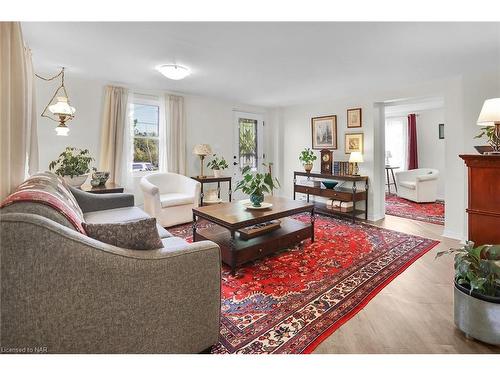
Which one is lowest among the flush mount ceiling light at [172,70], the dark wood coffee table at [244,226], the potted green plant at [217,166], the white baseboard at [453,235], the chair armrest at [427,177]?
the white baseboard at [453,235]

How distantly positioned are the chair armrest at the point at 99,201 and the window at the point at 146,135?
4.99 ft

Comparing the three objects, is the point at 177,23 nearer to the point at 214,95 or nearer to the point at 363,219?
the point at 214,95

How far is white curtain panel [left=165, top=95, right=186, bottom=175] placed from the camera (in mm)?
4730

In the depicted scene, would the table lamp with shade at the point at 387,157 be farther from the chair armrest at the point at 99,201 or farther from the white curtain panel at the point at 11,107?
the white curtain panel at the point at 11,107

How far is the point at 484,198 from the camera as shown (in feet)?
6.24

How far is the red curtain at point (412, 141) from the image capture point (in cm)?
702

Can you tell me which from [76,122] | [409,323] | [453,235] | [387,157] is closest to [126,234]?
[409,323]

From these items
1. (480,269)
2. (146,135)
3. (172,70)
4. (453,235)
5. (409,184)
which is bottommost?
(453,235)

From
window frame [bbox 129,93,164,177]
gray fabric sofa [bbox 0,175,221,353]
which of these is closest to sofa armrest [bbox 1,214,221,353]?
gray fabric sofa [bbox 0,175,221,353]

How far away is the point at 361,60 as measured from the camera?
119 inches

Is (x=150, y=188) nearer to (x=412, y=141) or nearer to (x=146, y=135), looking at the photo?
(x=146, y=135)

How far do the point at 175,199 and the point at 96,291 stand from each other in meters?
2.86

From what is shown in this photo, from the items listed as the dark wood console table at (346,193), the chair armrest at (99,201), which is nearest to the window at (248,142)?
the dark wood console table at (346,193)

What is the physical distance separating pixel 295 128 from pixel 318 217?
2.26m
